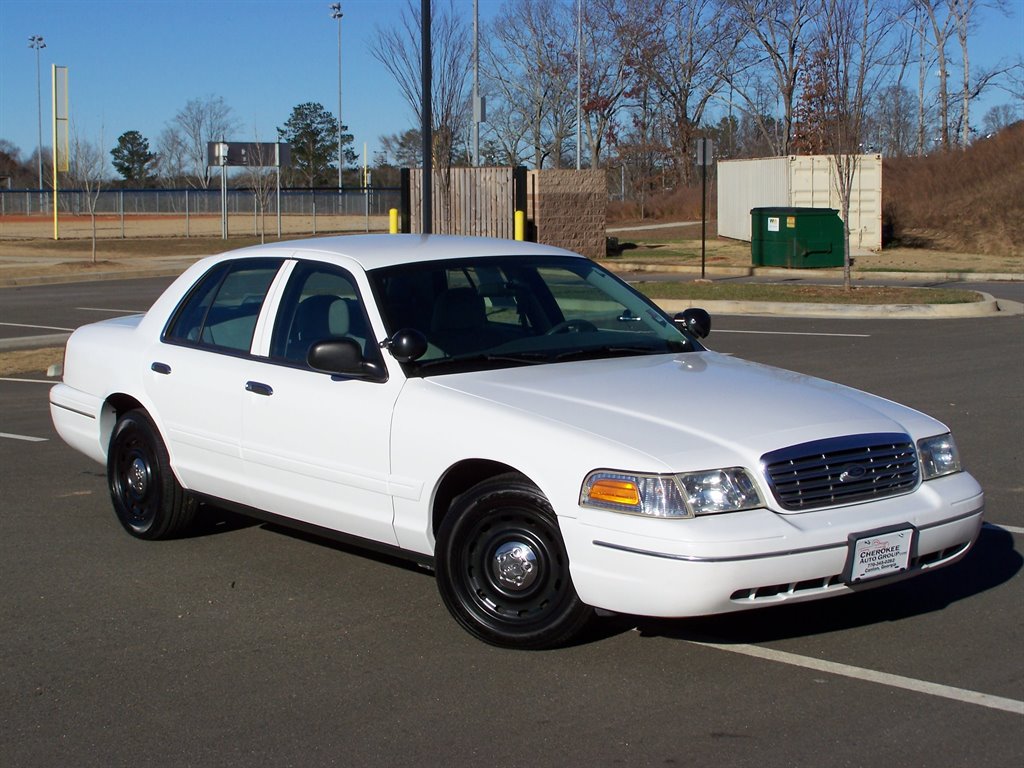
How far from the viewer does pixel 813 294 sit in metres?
21.2

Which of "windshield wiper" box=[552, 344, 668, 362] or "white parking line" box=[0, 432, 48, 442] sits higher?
"windshield wiper" box=[552, 344, 668, 362]

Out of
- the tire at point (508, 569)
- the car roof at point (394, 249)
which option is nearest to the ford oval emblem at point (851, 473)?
the tire at point (508, 569)

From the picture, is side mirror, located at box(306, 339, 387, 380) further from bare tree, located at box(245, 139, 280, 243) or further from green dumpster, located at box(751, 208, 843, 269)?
bare tree, located at box(245, 139, 280, 243)

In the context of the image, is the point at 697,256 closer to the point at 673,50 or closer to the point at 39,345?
the point at 39,345

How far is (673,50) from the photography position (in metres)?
62.6

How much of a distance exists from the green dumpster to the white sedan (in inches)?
877

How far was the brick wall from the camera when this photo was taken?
1227 inches

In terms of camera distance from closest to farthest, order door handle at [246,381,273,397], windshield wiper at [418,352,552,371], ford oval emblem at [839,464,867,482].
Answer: ford oval emblem at [839,464,867,482]
windshield wiper at [418,352,552,371]
door handle at [246,381,273,397]

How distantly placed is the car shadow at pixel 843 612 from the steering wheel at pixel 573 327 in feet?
4.71

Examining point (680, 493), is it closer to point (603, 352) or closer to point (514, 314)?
point (603, 352)

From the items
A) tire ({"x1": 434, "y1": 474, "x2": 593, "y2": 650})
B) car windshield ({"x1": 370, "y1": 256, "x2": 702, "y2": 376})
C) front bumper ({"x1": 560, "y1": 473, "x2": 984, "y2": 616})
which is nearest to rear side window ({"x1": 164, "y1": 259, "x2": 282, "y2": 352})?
car windshield ({"x1": 370, "y1": 256, "x2": 702, "y2": 376})

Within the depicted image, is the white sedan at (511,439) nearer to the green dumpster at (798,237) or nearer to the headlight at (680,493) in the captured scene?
the headlight at (680,493)

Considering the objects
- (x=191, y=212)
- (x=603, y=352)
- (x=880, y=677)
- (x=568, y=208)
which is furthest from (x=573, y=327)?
(x=191, y=212)

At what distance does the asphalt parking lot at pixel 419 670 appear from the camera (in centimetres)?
423
